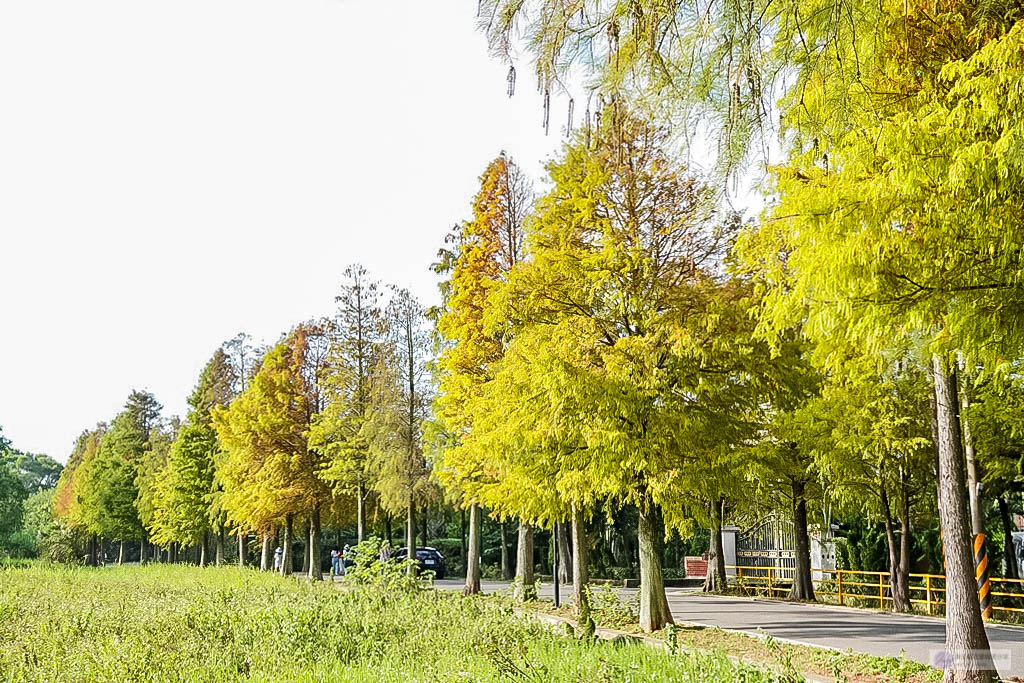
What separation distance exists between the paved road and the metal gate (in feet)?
31.7

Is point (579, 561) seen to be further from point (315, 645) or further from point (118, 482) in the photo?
point (118, 482)

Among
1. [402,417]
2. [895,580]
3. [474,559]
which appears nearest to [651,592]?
[895,580]

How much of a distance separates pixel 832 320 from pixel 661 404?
6695mm

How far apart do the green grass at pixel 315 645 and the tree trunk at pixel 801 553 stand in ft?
38.3

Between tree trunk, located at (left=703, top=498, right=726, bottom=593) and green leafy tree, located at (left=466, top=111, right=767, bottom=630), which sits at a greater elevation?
green leafy tree, located at (left=466, top=111, right=767, bottom=630)

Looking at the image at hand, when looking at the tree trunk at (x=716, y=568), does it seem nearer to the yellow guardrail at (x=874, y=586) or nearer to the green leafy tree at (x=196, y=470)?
the yellow guardrail at (x=874, y=586)

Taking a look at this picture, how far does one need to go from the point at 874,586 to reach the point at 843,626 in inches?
336

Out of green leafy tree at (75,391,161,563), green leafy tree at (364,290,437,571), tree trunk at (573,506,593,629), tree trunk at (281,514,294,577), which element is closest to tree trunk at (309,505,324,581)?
tree trunk at (281,514,294,577)

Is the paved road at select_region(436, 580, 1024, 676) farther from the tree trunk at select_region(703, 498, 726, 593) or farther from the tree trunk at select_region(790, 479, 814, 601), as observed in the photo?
the tree trunk at select_region(703, 498, 726, 593)

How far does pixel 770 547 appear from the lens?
4200 centimetres

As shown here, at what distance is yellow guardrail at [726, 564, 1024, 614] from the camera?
66.5 feet

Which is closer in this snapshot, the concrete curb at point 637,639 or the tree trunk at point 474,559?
the concrete curb at point 637,639

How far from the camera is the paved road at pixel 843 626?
12.7m

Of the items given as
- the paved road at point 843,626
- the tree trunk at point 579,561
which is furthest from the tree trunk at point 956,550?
the tree trunk at point 579,561
